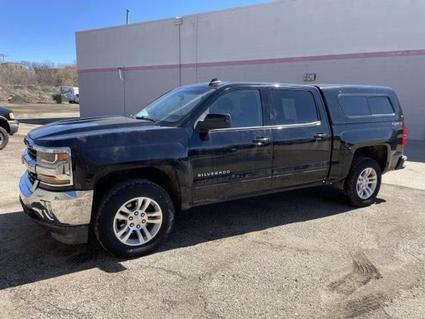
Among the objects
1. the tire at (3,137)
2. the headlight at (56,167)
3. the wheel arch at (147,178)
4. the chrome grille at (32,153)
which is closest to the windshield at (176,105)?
the wheel arch at (147,178)

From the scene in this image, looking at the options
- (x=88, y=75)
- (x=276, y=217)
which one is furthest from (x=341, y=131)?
(x=88, y=75)

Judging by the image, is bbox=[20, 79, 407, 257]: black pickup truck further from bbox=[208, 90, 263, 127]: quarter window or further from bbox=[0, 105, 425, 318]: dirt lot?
bbox=[0, 105, 425, 318]: dirt lot

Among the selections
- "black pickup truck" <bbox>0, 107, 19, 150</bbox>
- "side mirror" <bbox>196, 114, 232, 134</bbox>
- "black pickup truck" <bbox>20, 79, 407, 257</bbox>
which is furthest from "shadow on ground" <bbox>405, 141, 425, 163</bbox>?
"black pickup truck" <bbox>0, 107, 19, 150</bbox>

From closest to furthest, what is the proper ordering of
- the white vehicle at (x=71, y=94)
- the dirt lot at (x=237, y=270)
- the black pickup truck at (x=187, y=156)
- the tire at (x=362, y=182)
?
the dirt lot at (x=237, y=270), the black pickup truck at (x=187, y=156), the tire at (x=362, y=182), the white vehicle at (x=71, y=94)

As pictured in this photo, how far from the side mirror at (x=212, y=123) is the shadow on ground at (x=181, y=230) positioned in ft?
4.41

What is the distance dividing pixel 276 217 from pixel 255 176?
0.98 metres

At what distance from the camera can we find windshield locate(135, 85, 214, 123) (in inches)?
184

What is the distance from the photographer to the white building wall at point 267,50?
1487 centimetres

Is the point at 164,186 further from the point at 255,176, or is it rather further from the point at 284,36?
the point at 284,36

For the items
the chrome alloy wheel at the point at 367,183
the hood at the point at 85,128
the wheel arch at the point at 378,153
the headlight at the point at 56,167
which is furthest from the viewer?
the wheel arch at the point at 378,153

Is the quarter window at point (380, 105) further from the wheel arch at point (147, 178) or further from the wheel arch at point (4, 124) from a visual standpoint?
the wheel arch at point (4, 124)

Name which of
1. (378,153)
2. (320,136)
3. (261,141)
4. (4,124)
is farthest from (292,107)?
(4,124)

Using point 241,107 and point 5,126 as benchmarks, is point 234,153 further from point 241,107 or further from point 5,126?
point 5,126

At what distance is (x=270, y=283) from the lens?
12.3 ft
